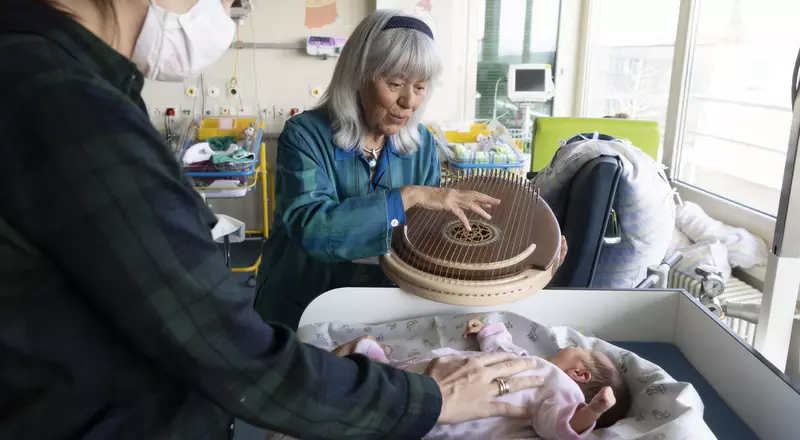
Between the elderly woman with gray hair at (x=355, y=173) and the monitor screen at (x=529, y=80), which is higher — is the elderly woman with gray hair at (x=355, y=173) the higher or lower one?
the lower one

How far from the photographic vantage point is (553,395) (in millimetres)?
1080

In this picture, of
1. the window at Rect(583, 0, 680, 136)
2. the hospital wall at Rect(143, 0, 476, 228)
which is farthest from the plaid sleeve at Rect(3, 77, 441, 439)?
the hospital wall at Rect(143, 0, 476, 228)

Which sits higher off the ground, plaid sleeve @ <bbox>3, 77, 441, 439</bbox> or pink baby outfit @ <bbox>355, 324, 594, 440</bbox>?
plaid sleeve @ <bbox>3, 77, 441, 439</bbox>

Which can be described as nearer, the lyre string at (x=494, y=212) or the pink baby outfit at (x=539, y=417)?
the pink baby outfit at (x=539, y=417)

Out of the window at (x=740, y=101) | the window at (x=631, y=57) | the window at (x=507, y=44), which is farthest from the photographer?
the window at (x=507, y=44)

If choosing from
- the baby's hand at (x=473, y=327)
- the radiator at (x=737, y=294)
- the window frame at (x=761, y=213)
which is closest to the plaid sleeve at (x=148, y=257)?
the baby's hand at (x=473, y=327)

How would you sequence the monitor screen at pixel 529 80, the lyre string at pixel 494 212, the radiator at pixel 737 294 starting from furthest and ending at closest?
the monitor screen at pixel 529 80, the radiator at pixel 737 294, the lyre string at pixel 494 212

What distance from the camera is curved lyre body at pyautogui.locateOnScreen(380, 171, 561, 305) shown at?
123cm

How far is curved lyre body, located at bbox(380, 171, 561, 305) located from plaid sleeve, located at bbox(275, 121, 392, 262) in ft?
0.22

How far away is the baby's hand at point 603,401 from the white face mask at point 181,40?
837 millimetres

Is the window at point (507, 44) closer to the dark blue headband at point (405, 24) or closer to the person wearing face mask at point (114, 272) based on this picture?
the dark blue headband at point (405, 24)

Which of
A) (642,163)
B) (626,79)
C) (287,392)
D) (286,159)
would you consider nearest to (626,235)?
(642,163)

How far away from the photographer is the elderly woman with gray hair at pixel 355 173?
1355mm

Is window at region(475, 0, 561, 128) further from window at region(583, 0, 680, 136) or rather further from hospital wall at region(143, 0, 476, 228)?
window at region(583, 0, 680, 136)
